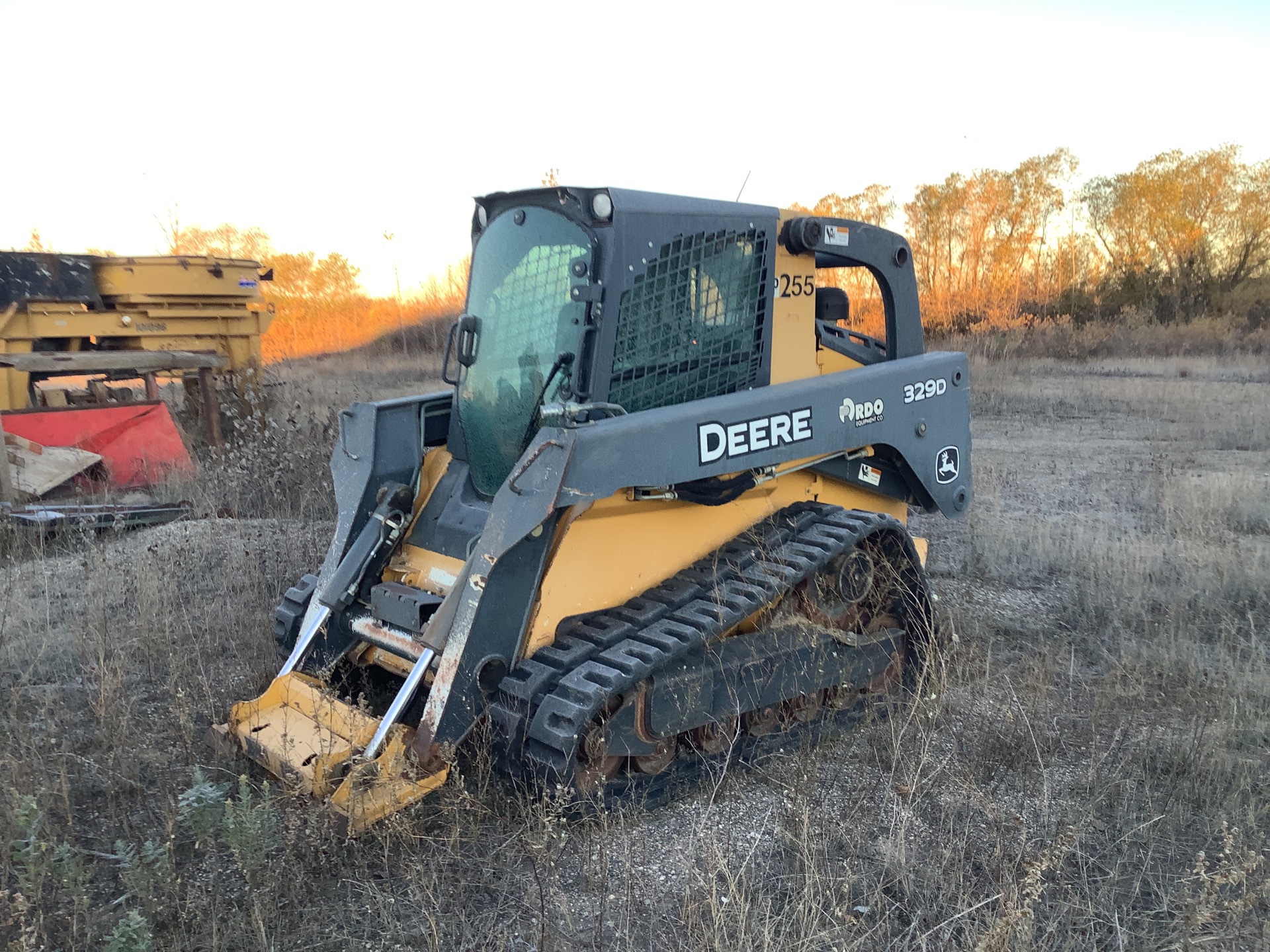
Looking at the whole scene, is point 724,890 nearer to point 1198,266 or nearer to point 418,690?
point 418,690

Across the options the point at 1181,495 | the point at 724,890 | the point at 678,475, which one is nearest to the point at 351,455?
the point at 678,475

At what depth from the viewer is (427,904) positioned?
8.98 ft

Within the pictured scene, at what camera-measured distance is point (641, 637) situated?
3186mm

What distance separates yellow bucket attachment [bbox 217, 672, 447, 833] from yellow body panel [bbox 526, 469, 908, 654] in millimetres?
554

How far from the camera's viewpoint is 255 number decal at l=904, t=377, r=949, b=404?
4191 millimetres

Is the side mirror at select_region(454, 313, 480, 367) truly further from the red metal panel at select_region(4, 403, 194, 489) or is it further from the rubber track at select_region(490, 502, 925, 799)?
the red metal panel at select_region(4, 403, 194, 489)

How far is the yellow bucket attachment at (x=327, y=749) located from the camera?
9.39ft

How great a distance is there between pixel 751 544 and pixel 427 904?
1752 mm

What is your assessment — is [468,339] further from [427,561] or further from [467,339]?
[427,561]

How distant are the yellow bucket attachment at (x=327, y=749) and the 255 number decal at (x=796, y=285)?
2.28m

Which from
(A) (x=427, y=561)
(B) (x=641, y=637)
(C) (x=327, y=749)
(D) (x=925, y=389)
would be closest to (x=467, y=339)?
(A) (x=427, y=561)

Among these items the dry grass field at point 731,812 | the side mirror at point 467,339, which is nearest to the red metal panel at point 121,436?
the dry grass field at point 731,812

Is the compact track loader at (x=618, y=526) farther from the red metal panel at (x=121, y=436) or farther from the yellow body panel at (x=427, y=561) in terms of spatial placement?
the red metal panel at (x=121, y=436)

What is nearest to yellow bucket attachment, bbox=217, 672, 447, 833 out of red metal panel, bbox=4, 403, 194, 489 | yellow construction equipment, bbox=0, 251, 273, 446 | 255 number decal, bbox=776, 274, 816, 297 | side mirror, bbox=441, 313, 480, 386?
side mirror, bbox=441, 313, 480, 386
